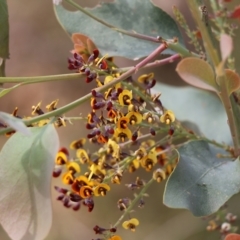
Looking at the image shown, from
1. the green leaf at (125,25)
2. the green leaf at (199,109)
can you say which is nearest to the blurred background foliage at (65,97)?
the green leaf at (199,109)

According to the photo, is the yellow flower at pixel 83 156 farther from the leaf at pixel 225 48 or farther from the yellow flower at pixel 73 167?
the leaf at pixel 225 48

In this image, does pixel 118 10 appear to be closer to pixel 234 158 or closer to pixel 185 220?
pixel 234 158

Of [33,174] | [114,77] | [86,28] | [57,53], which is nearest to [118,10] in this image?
Answer: [86,28]

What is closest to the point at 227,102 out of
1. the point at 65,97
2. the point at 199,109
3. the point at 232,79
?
the point at 232,79

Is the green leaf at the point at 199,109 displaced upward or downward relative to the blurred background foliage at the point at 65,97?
upward

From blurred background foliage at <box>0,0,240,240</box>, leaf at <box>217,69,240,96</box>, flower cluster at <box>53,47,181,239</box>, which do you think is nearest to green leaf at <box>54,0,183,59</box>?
flower cluster at <box>53,47,181,239</box>

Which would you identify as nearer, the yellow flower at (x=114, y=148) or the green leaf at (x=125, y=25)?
the yellow flower at (x=114, y=148)
